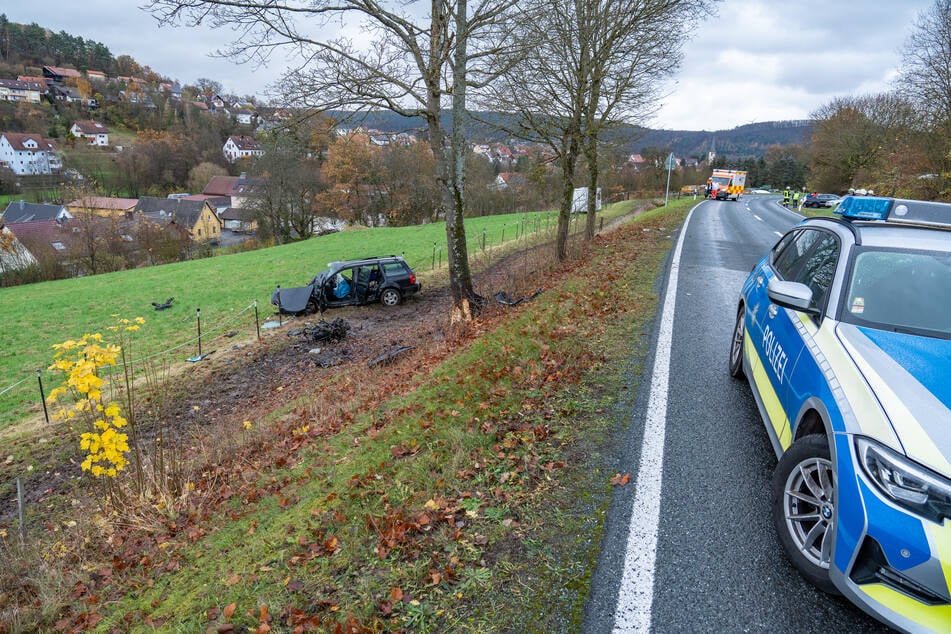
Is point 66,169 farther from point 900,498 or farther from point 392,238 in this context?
point 900,498

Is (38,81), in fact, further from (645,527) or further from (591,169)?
(645,527)

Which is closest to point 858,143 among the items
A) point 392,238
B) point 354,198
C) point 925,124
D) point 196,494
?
point 925,124

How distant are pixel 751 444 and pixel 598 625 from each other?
7.32 feet

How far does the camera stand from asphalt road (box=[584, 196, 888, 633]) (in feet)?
7.80

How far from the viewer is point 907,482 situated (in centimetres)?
192

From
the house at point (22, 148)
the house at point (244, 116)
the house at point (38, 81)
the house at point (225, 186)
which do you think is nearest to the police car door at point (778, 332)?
the house at point (244, 116)

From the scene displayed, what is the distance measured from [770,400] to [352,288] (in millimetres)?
13382

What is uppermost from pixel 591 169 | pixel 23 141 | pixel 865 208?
pixel 23 141

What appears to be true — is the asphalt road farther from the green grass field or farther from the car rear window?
the green grass field

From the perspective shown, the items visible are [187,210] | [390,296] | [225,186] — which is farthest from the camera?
[225,186]

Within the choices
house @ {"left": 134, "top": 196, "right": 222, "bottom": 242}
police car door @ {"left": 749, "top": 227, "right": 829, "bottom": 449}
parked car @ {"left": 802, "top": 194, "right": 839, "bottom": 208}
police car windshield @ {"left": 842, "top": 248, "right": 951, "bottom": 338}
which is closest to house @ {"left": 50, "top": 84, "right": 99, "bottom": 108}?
house @ {"left": 134, "top": 196, "right": 222, "bottom": 242}

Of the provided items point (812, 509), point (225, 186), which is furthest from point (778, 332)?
point (225, 186)

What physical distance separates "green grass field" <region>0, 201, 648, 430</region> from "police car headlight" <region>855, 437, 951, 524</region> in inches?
544

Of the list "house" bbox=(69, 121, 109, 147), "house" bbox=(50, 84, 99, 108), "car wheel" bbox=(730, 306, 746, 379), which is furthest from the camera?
"house" bbox=(50, 84, 99, 108)
